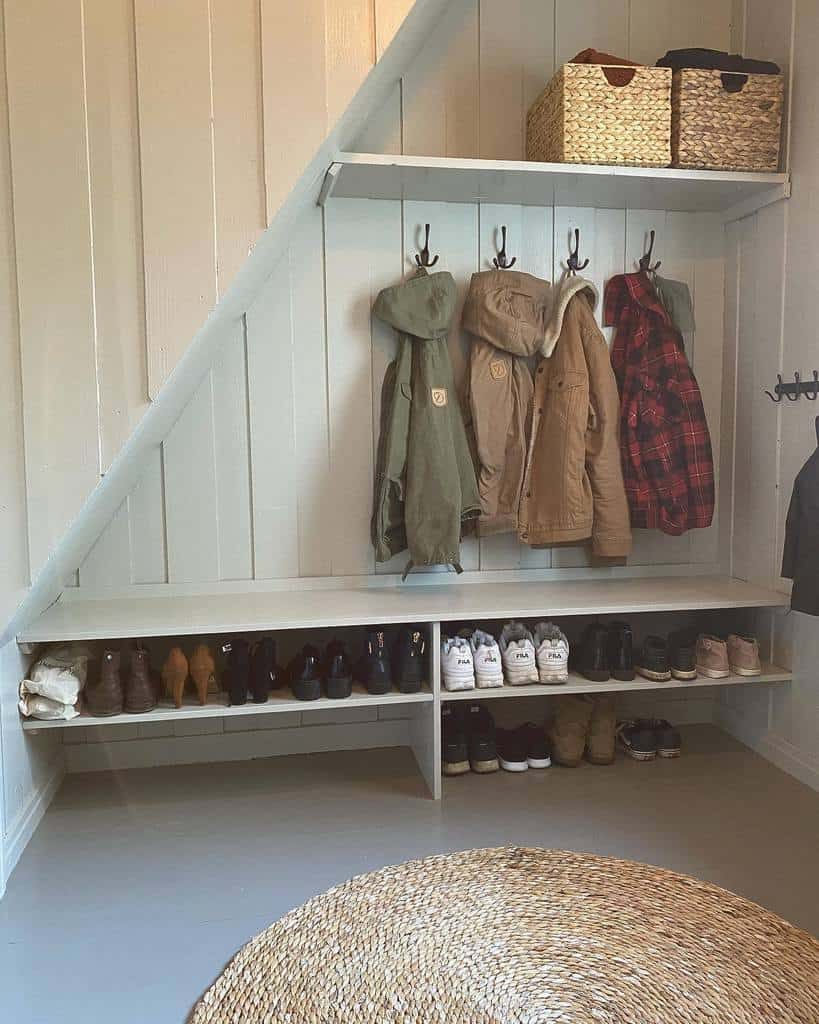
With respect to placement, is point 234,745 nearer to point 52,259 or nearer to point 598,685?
point 598,685

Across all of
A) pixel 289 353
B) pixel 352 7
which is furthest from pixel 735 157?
pixel 289 353

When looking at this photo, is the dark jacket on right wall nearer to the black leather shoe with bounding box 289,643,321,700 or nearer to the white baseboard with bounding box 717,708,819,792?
the white baseboard with bounding box 717,708,819,792

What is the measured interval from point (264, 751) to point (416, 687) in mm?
648

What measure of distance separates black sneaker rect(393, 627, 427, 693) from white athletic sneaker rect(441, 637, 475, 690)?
0.06 m

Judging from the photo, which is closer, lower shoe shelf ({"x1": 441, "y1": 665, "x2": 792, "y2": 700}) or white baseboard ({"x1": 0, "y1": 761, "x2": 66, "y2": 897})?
white baseboard ({"x1": 0, "y1": 761, "x2": 66, "y2": 897})

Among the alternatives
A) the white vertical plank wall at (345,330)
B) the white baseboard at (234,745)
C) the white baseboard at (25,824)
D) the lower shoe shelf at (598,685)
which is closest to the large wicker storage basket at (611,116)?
the white vertical plank wall at (345,330)

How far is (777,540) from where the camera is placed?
2.68 m

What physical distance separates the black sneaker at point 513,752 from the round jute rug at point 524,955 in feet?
1.93

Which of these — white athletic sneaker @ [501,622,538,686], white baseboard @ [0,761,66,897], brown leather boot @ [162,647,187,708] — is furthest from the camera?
white athletic sneaker @ [501,622,538,686]

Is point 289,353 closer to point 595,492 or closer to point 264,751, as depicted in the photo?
point 595,492

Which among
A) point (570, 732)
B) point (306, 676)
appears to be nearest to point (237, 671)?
point (306, 676)

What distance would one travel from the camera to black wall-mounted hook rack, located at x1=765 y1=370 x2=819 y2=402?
2.46 meters

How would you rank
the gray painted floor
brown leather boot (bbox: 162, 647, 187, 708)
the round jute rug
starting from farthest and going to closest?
brown leather boot (bbox: 162, 647, 187, 708)
the gray painted floor
the round jute rug

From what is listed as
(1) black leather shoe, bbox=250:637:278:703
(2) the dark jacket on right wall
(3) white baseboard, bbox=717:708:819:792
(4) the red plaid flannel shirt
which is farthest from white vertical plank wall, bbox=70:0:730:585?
(3) white baseboard, bbox=717:708:819:792
